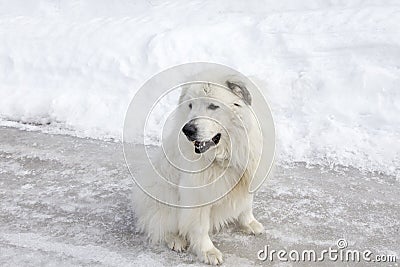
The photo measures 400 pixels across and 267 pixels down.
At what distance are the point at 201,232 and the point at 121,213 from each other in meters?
0.92

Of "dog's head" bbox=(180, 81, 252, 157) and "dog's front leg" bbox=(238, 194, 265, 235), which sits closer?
"dog's head" bbox=(180, 81, 252, 157)

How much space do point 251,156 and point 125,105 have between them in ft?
10.2

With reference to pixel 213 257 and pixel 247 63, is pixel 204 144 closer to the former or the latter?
pixel 213 257

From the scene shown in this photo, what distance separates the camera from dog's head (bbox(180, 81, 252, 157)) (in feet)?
9.85

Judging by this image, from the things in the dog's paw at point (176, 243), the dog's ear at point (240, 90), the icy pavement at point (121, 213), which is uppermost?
the dog's ear at point (240, 90)

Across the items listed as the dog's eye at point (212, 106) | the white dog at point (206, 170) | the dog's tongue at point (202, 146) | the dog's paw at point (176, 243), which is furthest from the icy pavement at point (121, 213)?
the dog's eye at point (212, 106)

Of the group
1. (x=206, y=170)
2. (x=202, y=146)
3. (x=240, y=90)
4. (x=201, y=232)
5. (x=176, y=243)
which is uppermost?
(x=240, y=90)

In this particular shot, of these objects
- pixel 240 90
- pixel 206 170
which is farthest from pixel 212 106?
pixel 206 170

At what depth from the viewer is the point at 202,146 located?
3047 mm

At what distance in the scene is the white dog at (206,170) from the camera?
306 cm

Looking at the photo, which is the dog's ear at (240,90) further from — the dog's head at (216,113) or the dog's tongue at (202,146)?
the dog's tongue at (202,146)

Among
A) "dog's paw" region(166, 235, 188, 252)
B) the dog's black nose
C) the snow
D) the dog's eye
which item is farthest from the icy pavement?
the dog's eye

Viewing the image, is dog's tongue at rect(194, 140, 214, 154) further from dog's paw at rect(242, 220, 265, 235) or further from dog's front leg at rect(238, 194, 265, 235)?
dog's paw at rect(242, 220, 265, 235)

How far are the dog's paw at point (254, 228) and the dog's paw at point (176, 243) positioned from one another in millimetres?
487
